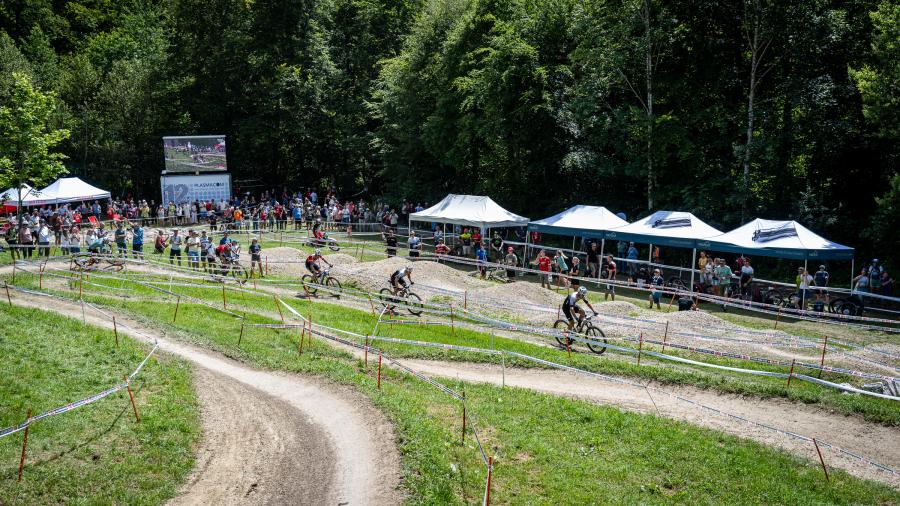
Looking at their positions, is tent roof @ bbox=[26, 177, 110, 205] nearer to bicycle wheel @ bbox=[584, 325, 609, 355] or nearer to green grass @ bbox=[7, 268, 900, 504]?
green grass @ bbox=[7, 268, 900, 504]

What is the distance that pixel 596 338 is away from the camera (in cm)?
2180

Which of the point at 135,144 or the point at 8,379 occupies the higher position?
the point at 135,144

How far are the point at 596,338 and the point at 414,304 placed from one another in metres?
7.00

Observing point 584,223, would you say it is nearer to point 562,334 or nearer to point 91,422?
point 562,334

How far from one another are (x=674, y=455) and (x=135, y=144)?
5792 centimetres

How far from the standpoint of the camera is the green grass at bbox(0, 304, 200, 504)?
40.8 ft

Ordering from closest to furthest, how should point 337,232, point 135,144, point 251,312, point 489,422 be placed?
point 489,422 < point 251,312 < point 337,232 < point 135,144

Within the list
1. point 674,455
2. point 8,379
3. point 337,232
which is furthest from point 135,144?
point 674,455

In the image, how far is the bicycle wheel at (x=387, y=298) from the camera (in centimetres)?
2581

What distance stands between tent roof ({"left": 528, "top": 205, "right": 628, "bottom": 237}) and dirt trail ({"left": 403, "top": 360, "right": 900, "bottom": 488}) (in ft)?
52.9

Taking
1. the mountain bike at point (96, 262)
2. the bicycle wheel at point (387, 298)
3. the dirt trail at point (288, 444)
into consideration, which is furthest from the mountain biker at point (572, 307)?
the mountain bike at point (96, 262)

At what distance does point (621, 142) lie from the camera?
42000 mm

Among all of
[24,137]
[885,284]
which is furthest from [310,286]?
[885,284]

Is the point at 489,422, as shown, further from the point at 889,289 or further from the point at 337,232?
the point at 337,232
